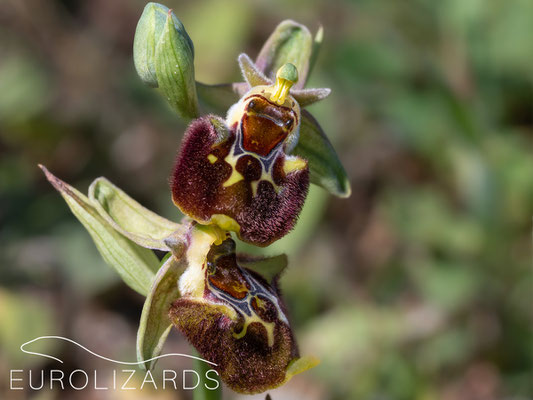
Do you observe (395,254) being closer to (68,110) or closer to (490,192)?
(490,192)

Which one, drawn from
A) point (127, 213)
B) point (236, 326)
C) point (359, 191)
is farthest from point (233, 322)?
point (359, 191)

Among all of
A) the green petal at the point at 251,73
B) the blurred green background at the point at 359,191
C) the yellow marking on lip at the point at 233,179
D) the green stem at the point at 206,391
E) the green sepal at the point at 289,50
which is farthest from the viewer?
the blurred green background at the point at 359,191

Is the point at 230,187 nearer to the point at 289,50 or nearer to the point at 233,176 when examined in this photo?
the point at 233,176

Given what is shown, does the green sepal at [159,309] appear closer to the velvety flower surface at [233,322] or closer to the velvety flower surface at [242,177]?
the velvety flower surface at [233,322]

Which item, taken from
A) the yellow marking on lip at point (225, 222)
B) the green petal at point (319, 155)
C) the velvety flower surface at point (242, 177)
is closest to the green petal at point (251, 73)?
the velvety flower surface at point (242, 177)

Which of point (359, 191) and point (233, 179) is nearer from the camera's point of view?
point (233, 179)
